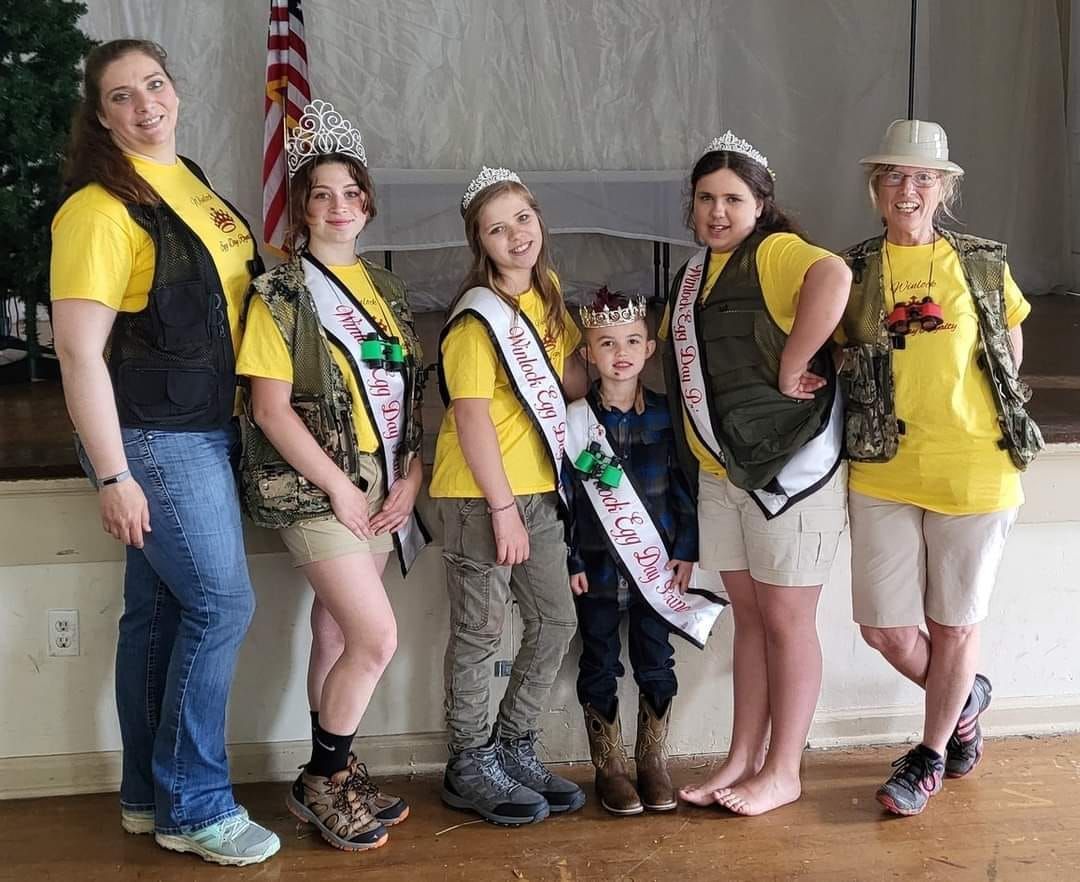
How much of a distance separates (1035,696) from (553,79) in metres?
4.14

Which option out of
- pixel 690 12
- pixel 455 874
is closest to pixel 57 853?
pixel 455 874

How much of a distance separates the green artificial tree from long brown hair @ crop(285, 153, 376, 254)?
5.60ft

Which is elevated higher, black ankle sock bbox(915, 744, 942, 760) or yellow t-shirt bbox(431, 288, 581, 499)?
yellow t-shirt bbox(431, 288, 581, 499)

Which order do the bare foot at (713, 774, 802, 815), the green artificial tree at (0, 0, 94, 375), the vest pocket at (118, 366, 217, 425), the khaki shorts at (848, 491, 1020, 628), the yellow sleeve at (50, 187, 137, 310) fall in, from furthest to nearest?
the green artificial tree at (0, 0, 94, 375)
the bare foot at (713, 774, 802, 815)
the khaki shorts at (848, 491, 1020, 628)
the vest pocket at (118, 366, 217, 425)
the yellow sleeve at (50, 187, 137, 310)

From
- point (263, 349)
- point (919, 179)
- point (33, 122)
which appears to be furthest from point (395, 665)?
point (33, 122)

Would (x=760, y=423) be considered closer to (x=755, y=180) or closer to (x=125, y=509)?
(x=755, y=180)

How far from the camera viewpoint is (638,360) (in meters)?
2.22

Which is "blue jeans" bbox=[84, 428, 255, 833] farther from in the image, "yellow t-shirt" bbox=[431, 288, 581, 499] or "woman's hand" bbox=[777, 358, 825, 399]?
"woman's hand" bbox=[777, 358, 825, 399]

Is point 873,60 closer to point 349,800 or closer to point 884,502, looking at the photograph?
point 884,502

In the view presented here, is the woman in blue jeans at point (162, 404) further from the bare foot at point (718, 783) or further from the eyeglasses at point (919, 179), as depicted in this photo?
the eyeglasses at point (919, 179)

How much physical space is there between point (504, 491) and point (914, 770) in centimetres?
A: 96

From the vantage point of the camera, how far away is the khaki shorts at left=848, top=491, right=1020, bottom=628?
215 centimetres

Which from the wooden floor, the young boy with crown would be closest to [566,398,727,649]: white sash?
the young boy with crown

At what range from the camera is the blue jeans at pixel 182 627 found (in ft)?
6.45
